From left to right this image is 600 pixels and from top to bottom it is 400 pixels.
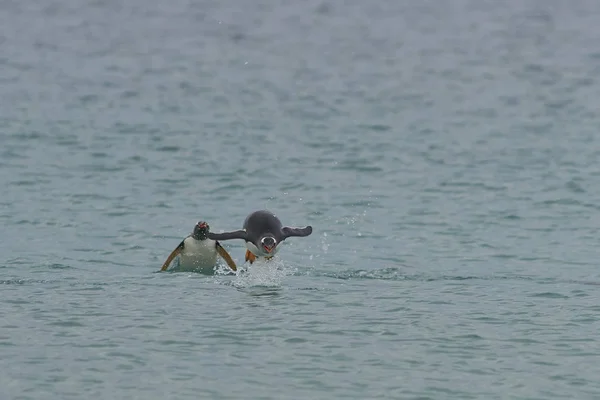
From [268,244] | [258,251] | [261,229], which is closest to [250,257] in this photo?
[258,251]

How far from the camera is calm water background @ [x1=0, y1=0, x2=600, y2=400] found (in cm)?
2125

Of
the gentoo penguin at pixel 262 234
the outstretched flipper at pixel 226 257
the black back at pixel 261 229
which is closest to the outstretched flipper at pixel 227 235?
the gentoo penguin at pixel 262 234

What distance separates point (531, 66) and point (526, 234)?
112 feet

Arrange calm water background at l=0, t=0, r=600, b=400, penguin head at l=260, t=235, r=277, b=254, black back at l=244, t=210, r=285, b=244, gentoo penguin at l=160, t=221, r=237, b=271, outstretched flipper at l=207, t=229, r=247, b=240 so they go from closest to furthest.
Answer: calm water background at l=0, t=0, r=600, b=400
penguin head at l=260, t=235, r=277, b=254
outstretched flipper at l=207, t=229, r=247, b=240
black back at l=244, t=210, r=285, b=244
gentoo penguin at l=160, t=221, r=237, b=271

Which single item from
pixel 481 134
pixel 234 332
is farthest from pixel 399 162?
pixel 234 332

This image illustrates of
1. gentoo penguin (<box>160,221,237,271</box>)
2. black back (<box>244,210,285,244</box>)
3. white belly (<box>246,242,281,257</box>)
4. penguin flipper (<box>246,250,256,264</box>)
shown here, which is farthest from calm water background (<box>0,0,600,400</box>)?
black back (<box>244,210,285,244</box>)

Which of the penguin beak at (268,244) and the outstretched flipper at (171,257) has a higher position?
the penguin beak at (268,244)

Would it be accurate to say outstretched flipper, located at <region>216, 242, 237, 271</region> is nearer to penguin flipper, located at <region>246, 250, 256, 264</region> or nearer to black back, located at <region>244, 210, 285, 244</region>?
penguin flipper, located at <region>246, 250, 256, 264</region>

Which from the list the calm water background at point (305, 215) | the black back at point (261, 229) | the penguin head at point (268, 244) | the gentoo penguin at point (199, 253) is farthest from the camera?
the gentoo penguin at point (199, 253)

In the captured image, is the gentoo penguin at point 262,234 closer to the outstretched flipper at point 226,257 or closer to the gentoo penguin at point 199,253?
the outstretched flipper at point 226,257

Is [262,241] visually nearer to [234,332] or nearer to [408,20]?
[234,332]

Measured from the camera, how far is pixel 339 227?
32.7 metres

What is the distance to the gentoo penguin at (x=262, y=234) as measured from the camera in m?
25.5

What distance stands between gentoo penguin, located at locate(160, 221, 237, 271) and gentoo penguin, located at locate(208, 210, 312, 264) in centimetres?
167
